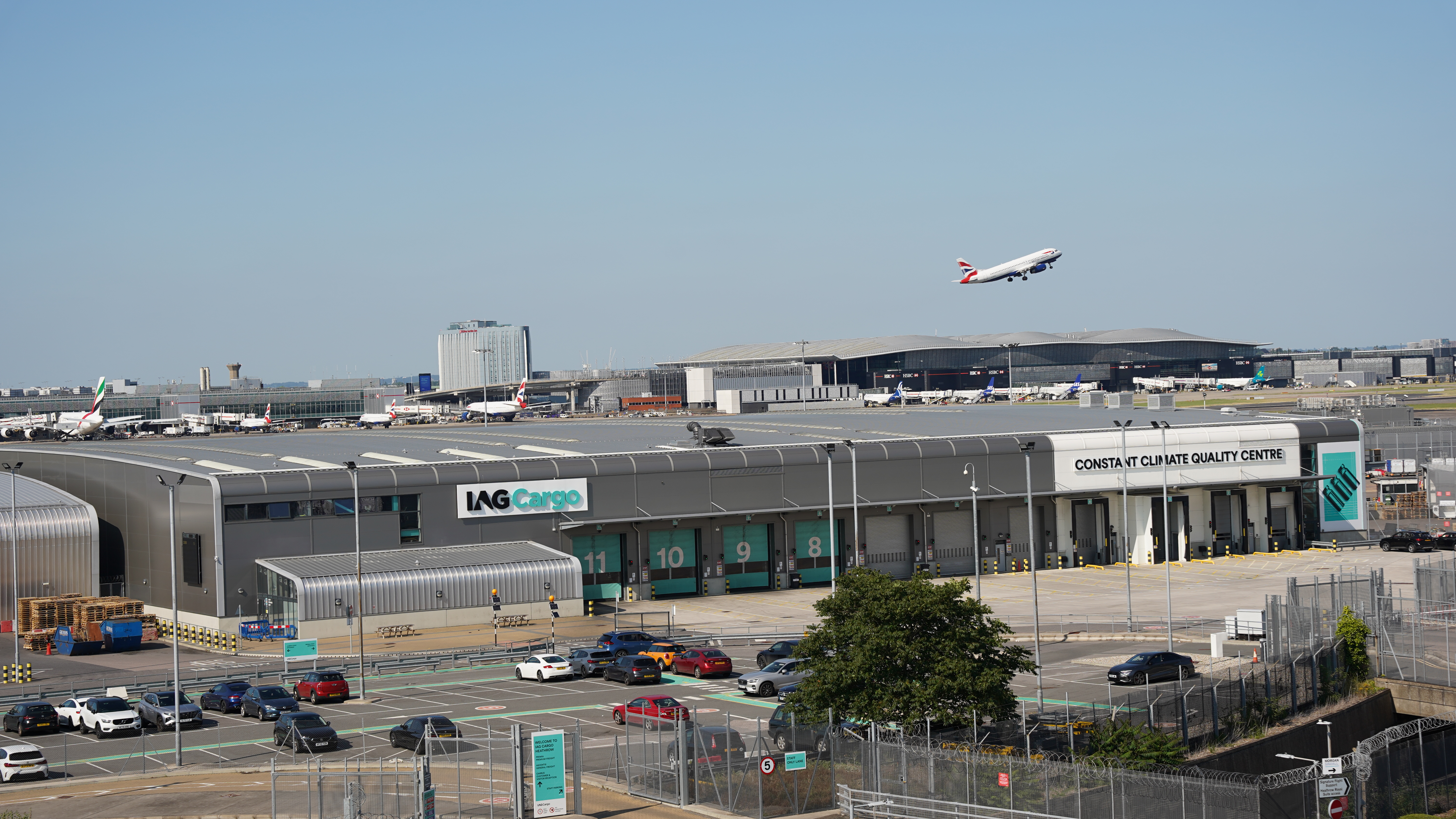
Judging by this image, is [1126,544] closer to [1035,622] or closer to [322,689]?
[1035,622]

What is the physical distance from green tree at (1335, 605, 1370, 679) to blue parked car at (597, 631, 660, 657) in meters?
26.6

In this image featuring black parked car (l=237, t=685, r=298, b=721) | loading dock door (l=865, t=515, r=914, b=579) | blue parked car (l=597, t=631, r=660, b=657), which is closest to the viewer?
black parked car (l=237, t=685, r=298, b=721)

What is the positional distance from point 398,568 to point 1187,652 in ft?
126

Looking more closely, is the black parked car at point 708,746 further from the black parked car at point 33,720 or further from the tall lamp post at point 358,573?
the black parked car at point 33,720

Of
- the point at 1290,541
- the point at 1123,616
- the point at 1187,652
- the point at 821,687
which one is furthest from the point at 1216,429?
the point at 821,687

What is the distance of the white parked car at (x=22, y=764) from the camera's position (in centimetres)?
4134

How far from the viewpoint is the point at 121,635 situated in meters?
71.7

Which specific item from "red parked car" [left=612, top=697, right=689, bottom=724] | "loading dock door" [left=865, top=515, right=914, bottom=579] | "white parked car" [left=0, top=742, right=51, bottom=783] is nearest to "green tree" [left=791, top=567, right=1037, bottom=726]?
"red parked car" [left=612, top=697, right=689, bottom=724]

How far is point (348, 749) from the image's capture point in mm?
43156

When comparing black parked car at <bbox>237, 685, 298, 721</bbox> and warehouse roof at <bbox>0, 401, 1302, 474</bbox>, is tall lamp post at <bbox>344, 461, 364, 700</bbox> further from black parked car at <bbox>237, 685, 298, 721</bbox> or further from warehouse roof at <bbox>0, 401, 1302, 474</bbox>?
warehouse roof at <bbox>0, 401, 1302, 474</bbox>

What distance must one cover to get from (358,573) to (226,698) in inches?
442

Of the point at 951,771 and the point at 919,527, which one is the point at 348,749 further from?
the point at 919,527

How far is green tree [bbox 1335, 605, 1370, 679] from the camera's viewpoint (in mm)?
45000

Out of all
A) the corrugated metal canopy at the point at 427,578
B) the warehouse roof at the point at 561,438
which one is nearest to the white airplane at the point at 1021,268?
the warehouse roof at the point at 561,438
